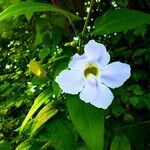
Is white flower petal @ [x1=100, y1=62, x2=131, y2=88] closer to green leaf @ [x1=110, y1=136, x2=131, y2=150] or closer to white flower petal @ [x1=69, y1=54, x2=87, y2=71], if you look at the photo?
white flower petal @ [x1=69, y1=54, x2=87, y2=71]

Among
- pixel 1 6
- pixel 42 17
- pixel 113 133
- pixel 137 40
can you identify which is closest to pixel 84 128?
pixel 113 133

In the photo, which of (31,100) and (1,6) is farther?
(31,100)

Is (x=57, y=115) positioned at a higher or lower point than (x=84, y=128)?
lower

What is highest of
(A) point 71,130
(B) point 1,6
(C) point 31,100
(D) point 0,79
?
(B) point 1,6

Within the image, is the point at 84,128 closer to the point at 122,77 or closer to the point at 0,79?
the point at 122,77

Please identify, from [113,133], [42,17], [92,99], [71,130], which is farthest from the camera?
[42,17]

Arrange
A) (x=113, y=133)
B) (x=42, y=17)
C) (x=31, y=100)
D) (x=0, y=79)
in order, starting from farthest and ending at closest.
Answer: (x=0, y=79)
(x=31, y=100)
(x=42, y=17)
(x=113, y=133)

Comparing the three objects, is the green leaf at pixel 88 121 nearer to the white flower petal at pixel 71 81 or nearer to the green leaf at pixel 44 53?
the white flower petal at pixel 71 81
